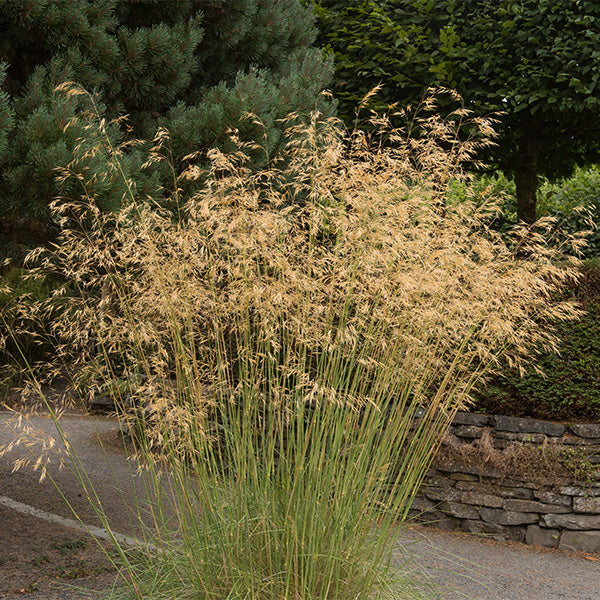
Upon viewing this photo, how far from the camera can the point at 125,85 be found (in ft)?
12.0

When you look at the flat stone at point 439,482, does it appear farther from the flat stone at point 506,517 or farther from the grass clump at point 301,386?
the grass clump at point 301,386

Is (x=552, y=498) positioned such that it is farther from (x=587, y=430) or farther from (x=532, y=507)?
(x=587, y=430)

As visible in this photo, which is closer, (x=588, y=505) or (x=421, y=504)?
(x=588, y=505)

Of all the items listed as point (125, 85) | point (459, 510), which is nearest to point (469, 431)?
point (459, 510)

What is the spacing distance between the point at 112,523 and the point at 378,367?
8.77ft

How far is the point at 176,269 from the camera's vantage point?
2699 millimetres

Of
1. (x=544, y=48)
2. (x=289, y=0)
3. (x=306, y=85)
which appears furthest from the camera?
(x=544, y=48)

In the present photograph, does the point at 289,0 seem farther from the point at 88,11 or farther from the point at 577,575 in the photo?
the point at 577,575

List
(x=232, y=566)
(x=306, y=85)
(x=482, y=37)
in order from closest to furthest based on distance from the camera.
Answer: (x=232, y=566)
(x=306, y=85)
(x=482, y=37)

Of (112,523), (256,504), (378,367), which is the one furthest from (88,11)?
(112,523)

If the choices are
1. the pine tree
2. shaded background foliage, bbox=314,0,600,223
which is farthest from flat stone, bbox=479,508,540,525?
shaded background foliage, bbox=314,0,600,223

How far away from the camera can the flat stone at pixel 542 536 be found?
460 centimetres

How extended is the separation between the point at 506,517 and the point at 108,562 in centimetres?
284

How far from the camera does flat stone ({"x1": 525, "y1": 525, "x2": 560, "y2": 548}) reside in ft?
15.1
